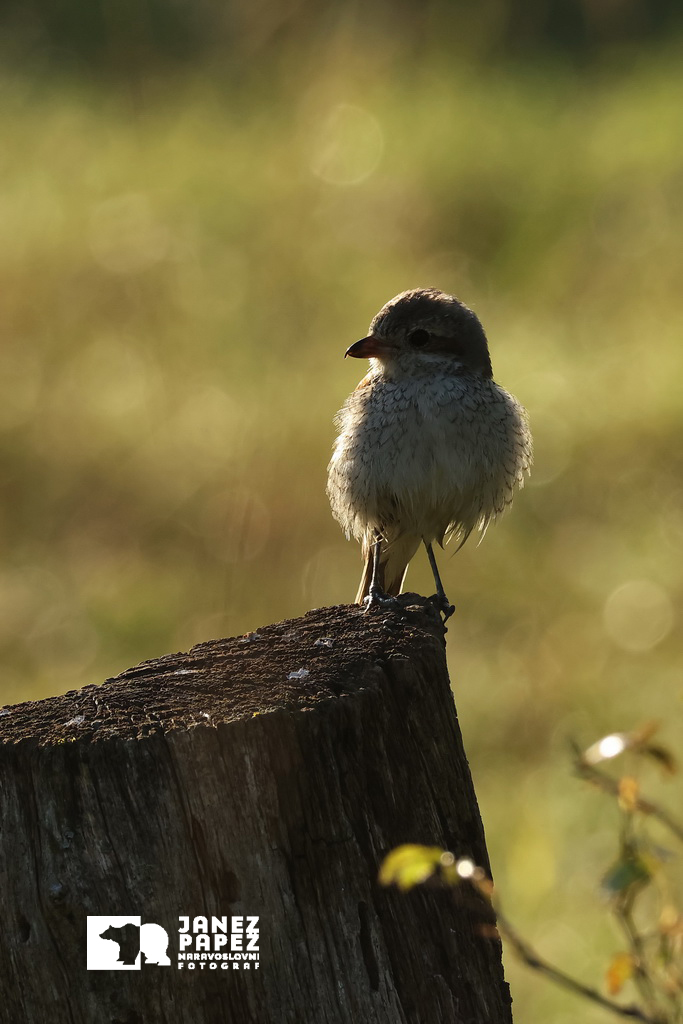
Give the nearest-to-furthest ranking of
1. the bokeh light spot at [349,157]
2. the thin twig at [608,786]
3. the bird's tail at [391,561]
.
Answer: the thin twig at [608,786], the bird's tail at [391,561], the bokeh light spot at [349,157]

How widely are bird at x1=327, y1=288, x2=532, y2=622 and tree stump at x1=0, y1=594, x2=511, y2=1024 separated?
1938mm

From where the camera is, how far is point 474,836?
3.07 m

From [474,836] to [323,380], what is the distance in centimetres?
974

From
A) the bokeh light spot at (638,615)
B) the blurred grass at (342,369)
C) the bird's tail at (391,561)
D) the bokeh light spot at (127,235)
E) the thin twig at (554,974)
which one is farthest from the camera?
the bokeh light spot at (127,235)

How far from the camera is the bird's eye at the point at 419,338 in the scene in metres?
5.16

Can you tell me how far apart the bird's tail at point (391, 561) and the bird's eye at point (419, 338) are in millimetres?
788

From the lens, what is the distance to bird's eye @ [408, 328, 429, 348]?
A: 5.16 meters

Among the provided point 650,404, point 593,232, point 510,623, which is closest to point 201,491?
point 510,623

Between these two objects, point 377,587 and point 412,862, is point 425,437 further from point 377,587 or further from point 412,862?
point 412,862

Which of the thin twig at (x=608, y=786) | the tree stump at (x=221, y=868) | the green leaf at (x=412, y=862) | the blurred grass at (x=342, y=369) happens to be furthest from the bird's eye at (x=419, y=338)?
the green leaf at (x=412, y=862)

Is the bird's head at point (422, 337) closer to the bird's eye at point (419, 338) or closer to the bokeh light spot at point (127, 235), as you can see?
the bird's eye at point (419, 338)

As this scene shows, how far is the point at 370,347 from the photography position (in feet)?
16.9

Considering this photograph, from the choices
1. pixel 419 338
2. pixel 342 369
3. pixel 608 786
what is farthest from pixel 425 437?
pixel 342 369

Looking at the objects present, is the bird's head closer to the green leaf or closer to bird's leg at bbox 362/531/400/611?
bird's leg at bbox 362/531/400/611
